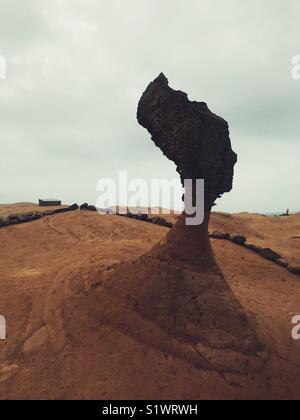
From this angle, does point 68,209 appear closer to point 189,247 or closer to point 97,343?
point 189,247

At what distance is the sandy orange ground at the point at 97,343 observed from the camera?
4.17 meters

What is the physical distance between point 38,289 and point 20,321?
909mm

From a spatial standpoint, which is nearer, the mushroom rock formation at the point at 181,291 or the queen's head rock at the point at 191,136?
the mushroom rock formation at the point at 181,291

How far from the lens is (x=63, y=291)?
5.88 metres

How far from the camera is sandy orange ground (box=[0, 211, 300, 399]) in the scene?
13.7 feet

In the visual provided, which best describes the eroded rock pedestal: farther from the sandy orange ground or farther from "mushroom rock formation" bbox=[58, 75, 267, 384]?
the sandy orange ground

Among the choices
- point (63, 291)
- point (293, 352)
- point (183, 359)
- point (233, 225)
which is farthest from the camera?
point (233, 225)

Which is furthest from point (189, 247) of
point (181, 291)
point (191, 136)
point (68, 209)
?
point (68, 209)

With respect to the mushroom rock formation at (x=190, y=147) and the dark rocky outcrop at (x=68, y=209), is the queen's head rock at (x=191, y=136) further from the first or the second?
the dark rocky outcrop at (x=68, y=209)

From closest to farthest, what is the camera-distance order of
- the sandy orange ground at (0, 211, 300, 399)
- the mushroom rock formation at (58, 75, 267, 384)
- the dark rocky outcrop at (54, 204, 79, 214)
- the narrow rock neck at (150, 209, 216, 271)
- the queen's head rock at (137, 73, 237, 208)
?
the sandy orange ground at (0, 211, 300, 399) < the mushroom rock formation at (58, 75, 267, 384) < the queen's head rock at (137, 73, 237, 208) < the narrow rock neck at (150, 209, 216, 271) < the dark rocky outcrop at (54, 204, 79, 214)

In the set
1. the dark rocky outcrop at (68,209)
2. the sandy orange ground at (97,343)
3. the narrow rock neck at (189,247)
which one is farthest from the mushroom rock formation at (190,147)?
the dark rocky outcrop at (68,209)

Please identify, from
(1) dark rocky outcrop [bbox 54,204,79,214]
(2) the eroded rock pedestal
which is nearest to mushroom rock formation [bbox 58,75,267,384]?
(2) the eroded rock pedestal
